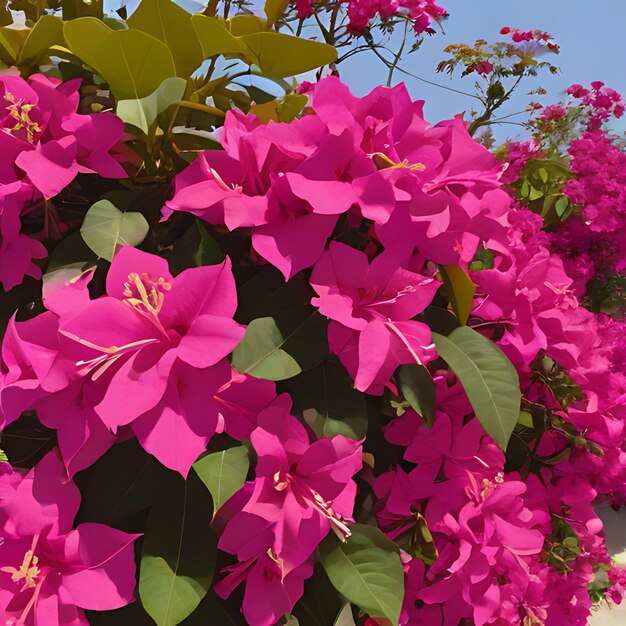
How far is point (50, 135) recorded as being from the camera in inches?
17.6

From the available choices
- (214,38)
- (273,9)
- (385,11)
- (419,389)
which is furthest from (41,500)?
(385,11)

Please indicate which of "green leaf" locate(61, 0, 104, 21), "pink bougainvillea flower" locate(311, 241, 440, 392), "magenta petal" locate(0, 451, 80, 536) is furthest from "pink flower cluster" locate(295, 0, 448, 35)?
"magenta petal" locate(0, 451, 80, 536)

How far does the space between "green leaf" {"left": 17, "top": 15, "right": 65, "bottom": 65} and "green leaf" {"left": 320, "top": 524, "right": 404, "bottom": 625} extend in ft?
1.44

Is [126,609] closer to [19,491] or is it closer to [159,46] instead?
[19,491]

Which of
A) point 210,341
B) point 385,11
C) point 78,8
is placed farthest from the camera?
point 385,11

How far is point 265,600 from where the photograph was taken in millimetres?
391

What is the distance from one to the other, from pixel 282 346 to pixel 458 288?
0.16 metres

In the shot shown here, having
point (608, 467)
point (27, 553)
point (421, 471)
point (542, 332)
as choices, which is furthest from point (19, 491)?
point (608, 467)

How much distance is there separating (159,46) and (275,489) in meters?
0.31

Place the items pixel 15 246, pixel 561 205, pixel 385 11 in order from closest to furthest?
pixel 15 246 < pixel 385 11 < pixel 561 205

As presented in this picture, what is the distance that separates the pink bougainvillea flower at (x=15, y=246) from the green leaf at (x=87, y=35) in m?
0.11

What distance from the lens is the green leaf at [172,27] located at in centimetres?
45

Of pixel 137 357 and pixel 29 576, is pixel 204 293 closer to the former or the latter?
pixel 137 357

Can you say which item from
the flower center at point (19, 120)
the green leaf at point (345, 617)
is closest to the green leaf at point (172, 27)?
the flower center at point (19, 120)
